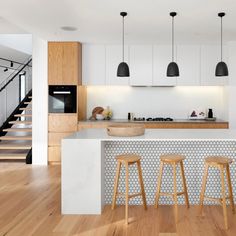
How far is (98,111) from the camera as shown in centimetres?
670

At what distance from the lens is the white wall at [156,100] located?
22.0 feet

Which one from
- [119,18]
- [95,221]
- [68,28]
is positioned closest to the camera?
[95,221]

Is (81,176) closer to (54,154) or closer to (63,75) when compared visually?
(54,154)

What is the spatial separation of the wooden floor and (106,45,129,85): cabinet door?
2.85 meters

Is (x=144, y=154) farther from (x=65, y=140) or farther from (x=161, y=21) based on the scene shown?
(x=161, y=21)

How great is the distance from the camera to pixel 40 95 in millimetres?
6398

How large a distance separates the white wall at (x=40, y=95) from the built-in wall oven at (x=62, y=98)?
0.18m

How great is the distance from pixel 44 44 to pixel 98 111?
173 centimetres

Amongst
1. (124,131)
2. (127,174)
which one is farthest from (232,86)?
(127,174)

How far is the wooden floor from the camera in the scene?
3072mm

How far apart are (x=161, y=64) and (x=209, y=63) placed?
0.96 meters

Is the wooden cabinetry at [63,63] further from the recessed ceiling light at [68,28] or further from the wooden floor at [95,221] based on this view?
the wooden floor at [95,221]

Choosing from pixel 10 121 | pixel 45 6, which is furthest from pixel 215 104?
pixel 10 121

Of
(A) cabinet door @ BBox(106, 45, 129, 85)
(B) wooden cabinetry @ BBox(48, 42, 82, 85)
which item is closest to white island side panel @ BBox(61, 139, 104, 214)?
(B) wooden cabinetry @ BBox(48, 42, 82, 85)
